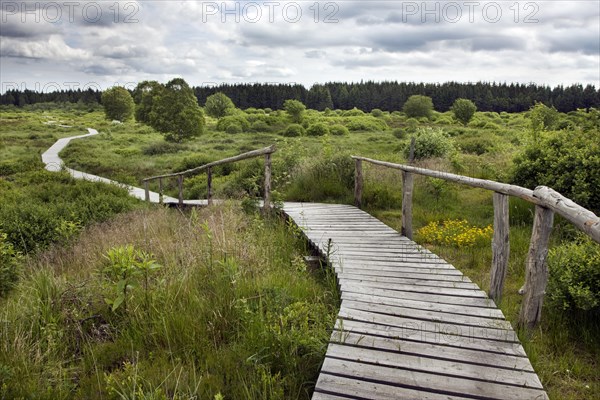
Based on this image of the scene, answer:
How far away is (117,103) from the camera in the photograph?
215ft

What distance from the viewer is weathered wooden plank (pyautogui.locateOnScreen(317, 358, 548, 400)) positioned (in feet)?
7.94

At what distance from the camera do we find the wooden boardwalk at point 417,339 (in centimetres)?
249

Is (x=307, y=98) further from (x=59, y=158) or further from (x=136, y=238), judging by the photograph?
(x=136, y=238)

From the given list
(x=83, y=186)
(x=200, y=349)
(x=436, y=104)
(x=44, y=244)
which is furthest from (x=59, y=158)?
(x=436, y=104)

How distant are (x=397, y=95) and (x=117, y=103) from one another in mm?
61024

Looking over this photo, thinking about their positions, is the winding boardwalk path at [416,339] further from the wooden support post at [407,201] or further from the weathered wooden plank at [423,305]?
the wooden support post at [407,201]

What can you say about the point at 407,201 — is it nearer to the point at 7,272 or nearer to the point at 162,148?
the point at 7,272

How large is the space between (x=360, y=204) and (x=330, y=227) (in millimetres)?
2116

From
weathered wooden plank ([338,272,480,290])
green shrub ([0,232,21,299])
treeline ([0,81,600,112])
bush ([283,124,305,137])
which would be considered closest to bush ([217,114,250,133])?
bush ([283,124,305,137])

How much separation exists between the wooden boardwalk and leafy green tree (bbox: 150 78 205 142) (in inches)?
1289

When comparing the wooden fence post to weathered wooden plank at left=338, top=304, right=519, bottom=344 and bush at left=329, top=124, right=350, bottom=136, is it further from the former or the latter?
bush at left=329, top=124, right=350, bottom=136

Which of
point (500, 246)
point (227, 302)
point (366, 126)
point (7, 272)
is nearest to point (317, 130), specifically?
point (366, 126)

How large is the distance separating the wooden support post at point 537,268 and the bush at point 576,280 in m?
0.44

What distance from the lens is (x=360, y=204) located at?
27.5 ft
